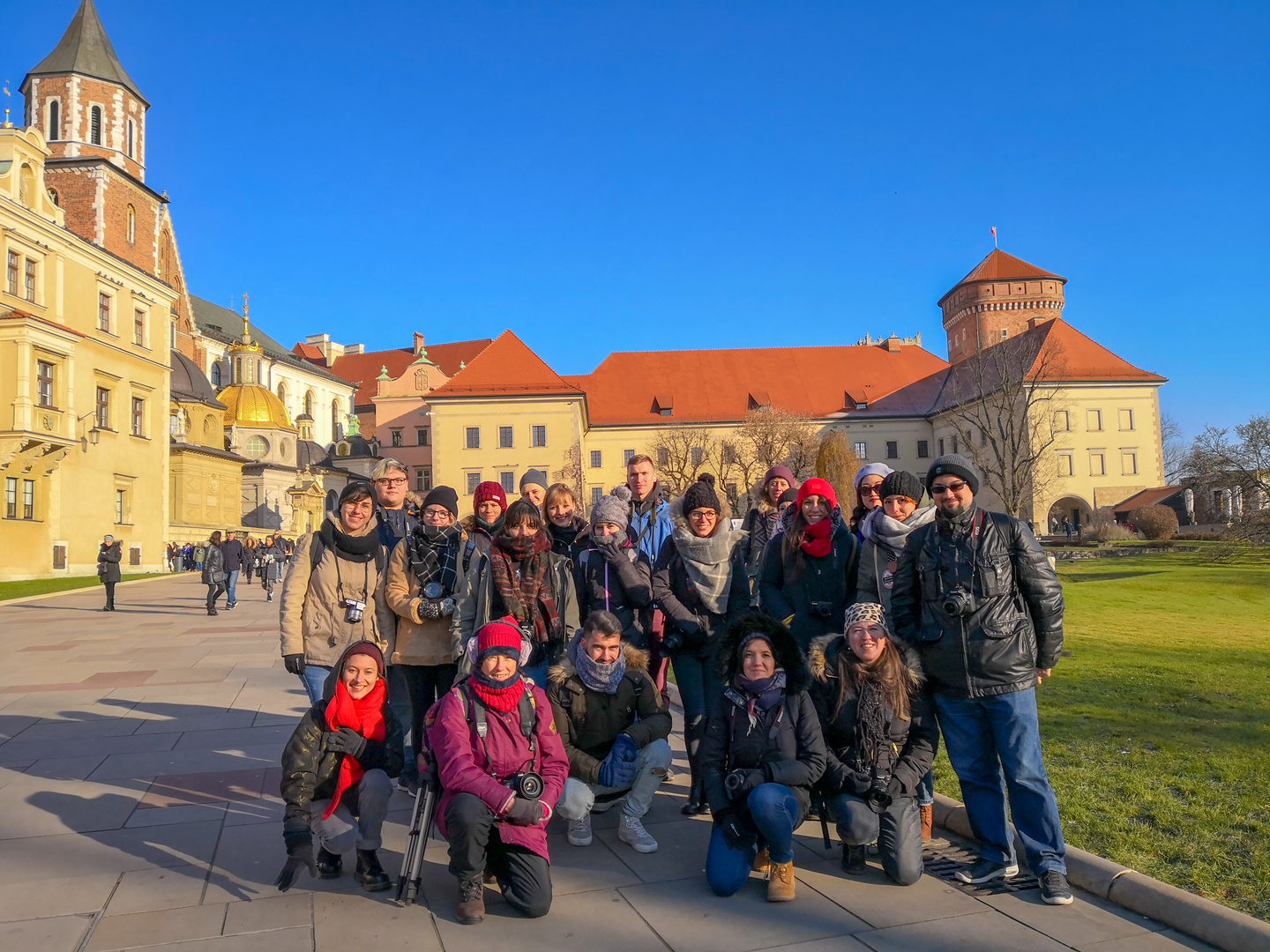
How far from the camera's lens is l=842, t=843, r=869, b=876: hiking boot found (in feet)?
14.8

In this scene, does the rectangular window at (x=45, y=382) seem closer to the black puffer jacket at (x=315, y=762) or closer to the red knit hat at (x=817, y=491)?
the black puffer jacket at (x=315, y=762)

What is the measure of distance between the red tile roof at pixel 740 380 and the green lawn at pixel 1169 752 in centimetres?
5873

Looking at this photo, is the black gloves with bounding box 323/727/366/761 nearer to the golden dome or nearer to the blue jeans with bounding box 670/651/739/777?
the blue jeans with bounding box 670/651/739/777

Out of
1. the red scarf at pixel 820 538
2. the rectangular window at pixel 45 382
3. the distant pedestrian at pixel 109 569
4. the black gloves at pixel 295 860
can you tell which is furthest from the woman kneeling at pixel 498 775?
the rectangular window at pixel 45 382

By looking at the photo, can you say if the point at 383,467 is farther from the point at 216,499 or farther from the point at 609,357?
the point at 609,357

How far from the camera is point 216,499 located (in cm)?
5528

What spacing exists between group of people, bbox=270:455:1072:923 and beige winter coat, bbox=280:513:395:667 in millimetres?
13

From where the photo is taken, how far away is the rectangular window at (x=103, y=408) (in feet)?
124

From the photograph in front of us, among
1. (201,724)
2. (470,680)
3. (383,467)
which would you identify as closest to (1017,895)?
(470,680)

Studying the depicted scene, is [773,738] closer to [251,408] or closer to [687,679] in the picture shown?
[687,679]

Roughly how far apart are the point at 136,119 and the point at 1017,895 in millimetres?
53828

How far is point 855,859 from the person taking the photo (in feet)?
14.8

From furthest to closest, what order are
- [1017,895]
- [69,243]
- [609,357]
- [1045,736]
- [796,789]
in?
[609,357] → [69,243] → [1045,736] → [796,789] → [1017,895]

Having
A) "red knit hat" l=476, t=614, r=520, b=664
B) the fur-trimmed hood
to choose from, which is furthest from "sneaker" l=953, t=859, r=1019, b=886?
"red knit hat" l=476, t=614, r=520, b=664
